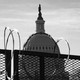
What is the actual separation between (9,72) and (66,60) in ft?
9.04

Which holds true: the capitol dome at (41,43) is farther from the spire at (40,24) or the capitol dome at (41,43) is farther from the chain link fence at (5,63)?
the chain link fence at (5,63)

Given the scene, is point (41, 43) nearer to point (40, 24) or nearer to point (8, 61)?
point (40, 24)

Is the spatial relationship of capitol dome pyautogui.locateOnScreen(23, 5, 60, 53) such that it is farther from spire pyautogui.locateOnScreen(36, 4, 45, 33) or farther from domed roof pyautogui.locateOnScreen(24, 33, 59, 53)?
spire pyautogui.locateOnScreen(36, 4, 45, 33)

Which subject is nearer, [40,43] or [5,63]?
[5,63]

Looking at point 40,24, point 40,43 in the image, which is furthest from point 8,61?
point 40,24

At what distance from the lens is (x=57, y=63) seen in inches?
585

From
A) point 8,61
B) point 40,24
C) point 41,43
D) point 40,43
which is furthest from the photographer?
point 40,24

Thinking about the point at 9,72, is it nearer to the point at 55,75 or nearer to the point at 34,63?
the point at 34,63

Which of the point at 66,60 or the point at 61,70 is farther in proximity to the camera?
the point at 61,70

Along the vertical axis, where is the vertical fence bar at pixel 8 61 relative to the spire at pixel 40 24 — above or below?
below

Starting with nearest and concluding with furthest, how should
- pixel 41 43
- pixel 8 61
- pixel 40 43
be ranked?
pixel 8 61
pixel 40 43
pixel 41 43

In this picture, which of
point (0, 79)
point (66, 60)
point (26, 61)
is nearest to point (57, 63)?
point (66, 60)

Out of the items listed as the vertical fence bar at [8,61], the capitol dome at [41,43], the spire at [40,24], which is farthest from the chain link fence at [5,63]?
the spire at [40,24]

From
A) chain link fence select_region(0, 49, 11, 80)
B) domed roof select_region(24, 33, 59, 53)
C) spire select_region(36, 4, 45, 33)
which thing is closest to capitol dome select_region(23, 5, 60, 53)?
domed roof select_region(24, 33, 59, 53)
